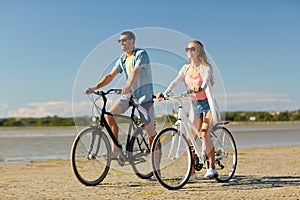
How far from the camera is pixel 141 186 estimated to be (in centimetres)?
743

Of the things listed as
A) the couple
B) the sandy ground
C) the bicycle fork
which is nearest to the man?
the couple

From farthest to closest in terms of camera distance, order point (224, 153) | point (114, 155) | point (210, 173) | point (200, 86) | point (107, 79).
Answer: point (224, 153) < point (107, 79) < point (210, 173) < point (114, 155) < point (200, 86)

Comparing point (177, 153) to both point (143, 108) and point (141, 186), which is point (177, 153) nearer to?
point (141, 186)

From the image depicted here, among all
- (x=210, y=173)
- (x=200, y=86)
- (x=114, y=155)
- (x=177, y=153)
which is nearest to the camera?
(x=177, y=153)

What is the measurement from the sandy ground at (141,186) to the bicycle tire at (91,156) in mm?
173

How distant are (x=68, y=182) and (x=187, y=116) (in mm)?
2145

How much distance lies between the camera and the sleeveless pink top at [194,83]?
24.7 ft

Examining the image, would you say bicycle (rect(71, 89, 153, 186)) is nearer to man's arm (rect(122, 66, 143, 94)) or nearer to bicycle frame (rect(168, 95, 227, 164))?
man's arm (rect(122, 66, 143, 94))

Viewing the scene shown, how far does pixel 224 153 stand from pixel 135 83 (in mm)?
1871

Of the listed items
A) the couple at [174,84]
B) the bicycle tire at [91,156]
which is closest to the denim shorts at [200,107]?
the couple at [174,84]

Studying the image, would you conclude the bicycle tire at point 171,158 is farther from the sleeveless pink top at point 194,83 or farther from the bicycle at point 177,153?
the sleeveless pink top at point 194,83

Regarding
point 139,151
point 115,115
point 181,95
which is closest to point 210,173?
point 139,151

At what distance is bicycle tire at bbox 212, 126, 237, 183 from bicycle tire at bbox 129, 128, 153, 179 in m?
1.07

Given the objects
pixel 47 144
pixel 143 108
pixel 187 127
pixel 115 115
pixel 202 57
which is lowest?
pixel 47 144
